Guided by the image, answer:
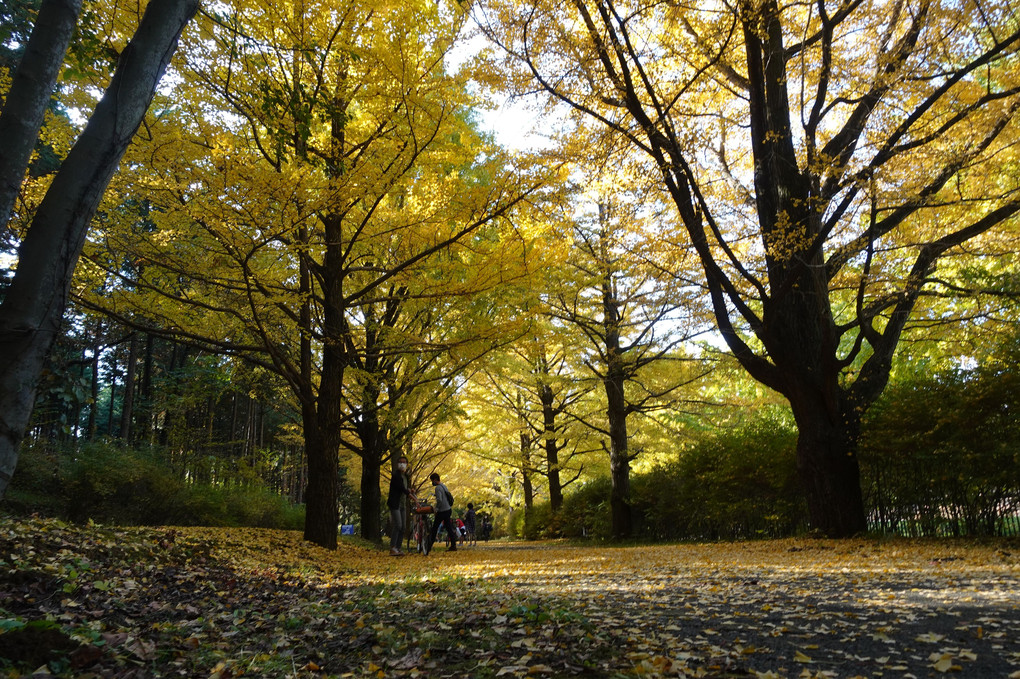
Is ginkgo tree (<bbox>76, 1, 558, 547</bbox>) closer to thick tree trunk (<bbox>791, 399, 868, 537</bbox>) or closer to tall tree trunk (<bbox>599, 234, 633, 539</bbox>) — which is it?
thick tree trunk (<bbox>791, 399, 868, 537</bbox>)

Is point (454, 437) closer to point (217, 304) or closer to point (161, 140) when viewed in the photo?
point (217, 304)

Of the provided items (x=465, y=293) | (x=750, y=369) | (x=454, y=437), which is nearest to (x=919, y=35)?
(x=750, y=369)

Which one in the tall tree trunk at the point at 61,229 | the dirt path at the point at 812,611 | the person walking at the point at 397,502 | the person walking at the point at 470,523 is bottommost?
the person walking at the point at 470,523

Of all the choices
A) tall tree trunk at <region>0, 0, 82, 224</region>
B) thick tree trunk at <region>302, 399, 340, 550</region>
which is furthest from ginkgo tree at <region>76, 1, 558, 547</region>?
tall tree trunk at <region>0, 0, 82, 224</region>

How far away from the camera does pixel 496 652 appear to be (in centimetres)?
284

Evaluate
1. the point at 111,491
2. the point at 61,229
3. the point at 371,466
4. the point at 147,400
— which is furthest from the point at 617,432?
the point at 147,400

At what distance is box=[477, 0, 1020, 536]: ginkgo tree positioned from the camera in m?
7.12

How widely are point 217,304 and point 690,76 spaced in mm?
6811

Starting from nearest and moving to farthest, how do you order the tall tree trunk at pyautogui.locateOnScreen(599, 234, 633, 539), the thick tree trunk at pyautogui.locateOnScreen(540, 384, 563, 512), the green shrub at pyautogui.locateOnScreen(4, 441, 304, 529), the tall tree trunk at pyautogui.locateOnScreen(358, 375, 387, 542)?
the green shrub at pyautogui.locateOnScreen(4, 441, 304, 529)
the tall tree trunk at pyautogui.locateOnScreen(358, 375, 387, 542)
the tall tree trunk at pyautogui.locateOnScreen(599, 234, 633, 539)
the thick tree trunk at pyautogui.locateOnScreen(540, 384, 563, 512)

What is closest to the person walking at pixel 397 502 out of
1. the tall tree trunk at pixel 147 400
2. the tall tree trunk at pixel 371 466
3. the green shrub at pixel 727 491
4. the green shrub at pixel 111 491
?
the tall tree trunk at pixel 371 466

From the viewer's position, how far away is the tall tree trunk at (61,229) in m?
2.47

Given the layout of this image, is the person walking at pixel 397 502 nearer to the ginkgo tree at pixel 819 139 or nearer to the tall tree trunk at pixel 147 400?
the ginkgo tree at pixel 819 139

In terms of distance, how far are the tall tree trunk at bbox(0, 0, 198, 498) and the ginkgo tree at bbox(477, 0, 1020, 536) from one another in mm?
5014

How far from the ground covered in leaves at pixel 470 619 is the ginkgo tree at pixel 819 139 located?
3338mm
